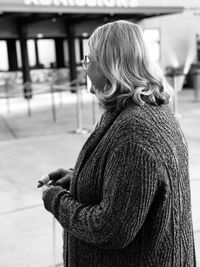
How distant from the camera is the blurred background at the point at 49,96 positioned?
158 inches

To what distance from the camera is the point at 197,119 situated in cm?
1004

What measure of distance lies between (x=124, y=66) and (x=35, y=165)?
17.0ft

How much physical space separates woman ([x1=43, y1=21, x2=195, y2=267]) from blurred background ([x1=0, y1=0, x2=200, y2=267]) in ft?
0.47

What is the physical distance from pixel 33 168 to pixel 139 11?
10390mm

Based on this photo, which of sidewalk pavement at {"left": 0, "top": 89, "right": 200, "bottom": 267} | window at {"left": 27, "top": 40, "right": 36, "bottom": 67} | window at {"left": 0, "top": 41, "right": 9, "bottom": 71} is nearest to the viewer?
sidewalk pavement at {"left": 0, "top": 89, "right": 200, "bottom": 267}

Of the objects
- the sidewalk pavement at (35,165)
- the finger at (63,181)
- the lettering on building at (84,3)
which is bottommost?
the sidewalk pavement at (35,165)

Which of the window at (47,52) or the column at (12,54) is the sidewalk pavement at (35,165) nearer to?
the column at (12,54)

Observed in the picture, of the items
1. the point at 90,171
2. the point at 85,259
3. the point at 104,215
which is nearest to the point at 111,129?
the point at 90,171

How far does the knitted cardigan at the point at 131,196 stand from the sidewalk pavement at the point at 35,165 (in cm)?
99

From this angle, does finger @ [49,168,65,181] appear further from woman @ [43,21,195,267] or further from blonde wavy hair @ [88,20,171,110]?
blonde wavy hair @ [88,20,171,110]

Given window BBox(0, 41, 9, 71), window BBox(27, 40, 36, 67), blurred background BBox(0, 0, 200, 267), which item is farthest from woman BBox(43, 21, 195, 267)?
window BBox(27, 40, 36, 67)

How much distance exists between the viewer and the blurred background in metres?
4.00

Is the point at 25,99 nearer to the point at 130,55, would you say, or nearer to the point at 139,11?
the point at 139,11

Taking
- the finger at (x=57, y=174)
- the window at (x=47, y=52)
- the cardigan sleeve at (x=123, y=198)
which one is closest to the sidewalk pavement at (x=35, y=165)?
the finger at (x=57, y=174)
